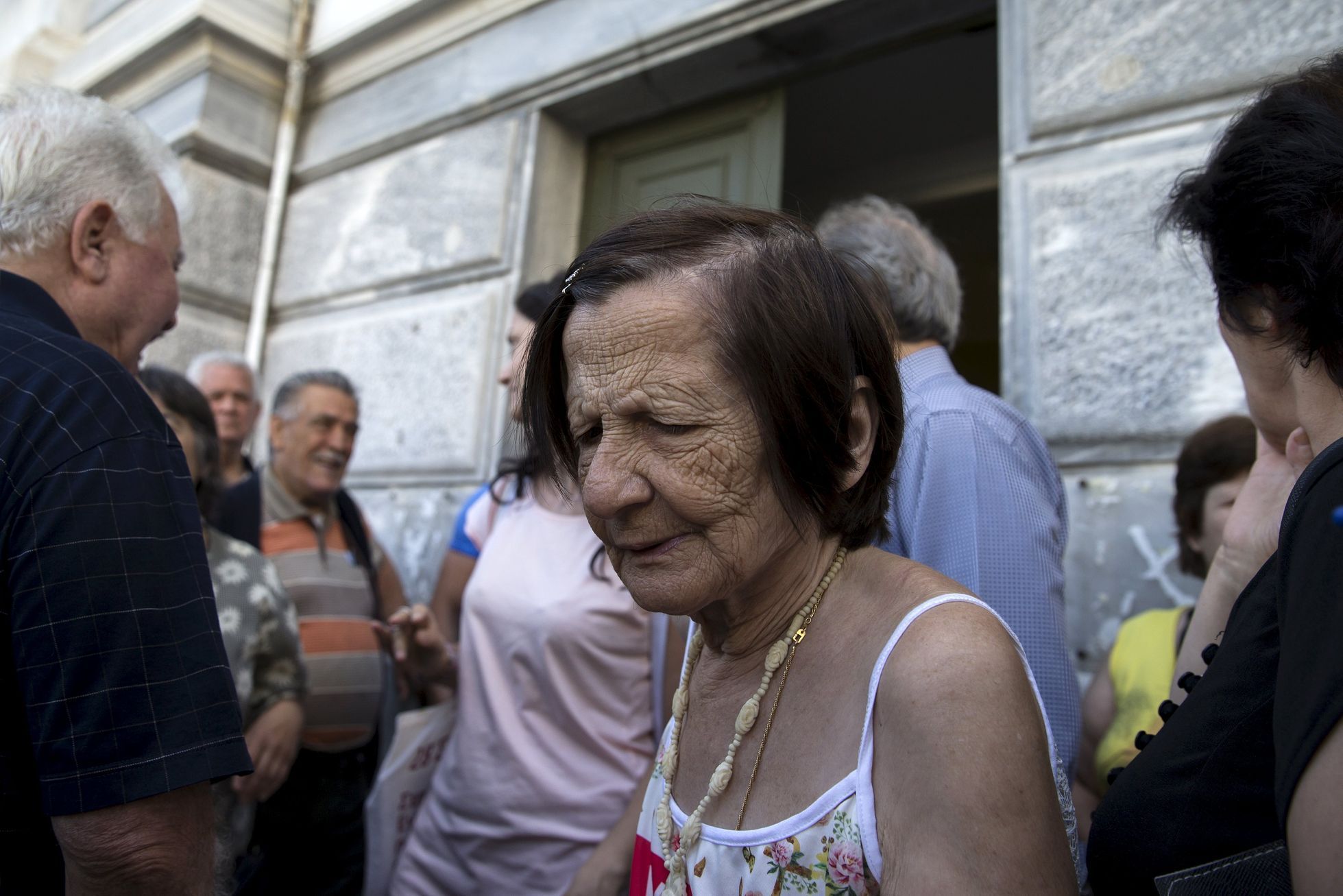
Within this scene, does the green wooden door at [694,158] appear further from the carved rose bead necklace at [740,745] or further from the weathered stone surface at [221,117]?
the carved rose bead necklace at [740,745]

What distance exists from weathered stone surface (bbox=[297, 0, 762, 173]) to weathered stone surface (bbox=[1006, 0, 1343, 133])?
51.8 inches

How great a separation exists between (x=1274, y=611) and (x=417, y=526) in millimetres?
3653

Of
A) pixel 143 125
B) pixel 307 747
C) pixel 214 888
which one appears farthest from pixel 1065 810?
pixel 307 747

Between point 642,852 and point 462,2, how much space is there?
4.31 meters

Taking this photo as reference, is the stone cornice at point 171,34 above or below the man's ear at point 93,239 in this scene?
above

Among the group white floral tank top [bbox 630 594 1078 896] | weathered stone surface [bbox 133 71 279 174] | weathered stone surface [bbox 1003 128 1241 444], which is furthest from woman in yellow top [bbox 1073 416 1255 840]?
weathered stone surface [bbox 133 71 279 174]

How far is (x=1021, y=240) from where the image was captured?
9.22ft

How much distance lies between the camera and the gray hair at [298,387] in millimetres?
3461

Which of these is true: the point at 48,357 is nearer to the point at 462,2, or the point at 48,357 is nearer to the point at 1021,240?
the point at 1021,240

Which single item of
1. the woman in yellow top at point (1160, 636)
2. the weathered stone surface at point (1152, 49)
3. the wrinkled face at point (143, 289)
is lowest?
the woman in yellow top at point (1160, 636)

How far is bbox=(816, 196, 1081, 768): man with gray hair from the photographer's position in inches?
64.4

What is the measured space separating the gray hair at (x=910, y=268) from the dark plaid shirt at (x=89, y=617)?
1331 mm

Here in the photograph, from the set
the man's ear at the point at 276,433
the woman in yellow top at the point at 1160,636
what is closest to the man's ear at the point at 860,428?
the woman in yellow top at the point at 1160,636

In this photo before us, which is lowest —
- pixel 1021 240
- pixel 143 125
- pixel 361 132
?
pixel 143 125
